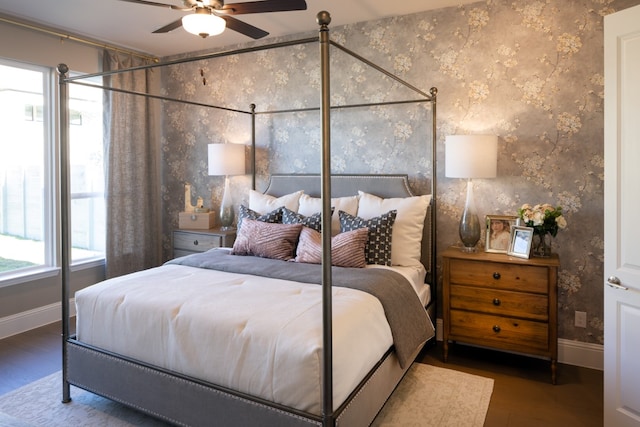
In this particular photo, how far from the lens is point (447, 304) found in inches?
123

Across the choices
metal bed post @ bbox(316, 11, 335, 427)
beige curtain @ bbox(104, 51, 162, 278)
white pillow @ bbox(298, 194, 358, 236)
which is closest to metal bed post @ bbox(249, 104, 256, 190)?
white pillow @ bbox(298, 194, 358, 236)

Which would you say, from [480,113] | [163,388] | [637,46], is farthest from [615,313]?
[163,388]

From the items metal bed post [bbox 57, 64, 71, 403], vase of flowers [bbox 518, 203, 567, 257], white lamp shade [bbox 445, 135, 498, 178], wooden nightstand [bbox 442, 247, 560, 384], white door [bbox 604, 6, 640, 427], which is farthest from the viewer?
white lamp shade [bbox 445, 135, 498, 178]

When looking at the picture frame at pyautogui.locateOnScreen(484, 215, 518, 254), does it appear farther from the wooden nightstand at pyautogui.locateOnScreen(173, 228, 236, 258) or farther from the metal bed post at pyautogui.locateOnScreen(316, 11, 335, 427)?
the wooden nightstand at pyautogui.locateOnScreen(173, 228, 236, 258)

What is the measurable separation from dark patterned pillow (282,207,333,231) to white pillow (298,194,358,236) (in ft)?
0.39

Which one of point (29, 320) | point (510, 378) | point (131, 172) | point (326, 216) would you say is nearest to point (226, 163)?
point (131, 172)

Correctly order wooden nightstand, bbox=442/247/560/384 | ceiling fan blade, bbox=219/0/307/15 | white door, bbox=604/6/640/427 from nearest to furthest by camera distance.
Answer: white door, bbox=604/6/640/427 → ceiling fan blade, bbox=219/0/307/15 → wooden nightstand, bbox=442/247/560/384

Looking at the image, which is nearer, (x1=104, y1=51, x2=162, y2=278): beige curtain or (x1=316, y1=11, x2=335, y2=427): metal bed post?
(x1=316, y1=11, x2=335, y2=427): metal bed post

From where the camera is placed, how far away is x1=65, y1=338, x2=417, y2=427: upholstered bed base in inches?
74.5

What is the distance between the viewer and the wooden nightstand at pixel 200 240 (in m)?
4.12

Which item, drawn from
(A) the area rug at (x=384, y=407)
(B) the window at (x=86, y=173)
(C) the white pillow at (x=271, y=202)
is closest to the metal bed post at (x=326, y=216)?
(A) the area rug at (x=384, y=407)

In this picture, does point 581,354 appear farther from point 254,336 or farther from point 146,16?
point 146,16

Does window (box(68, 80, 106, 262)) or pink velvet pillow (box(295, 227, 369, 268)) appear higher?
window (box(68, 80, 106, 262))

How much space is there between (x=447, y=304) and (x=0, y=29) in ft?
13.6
